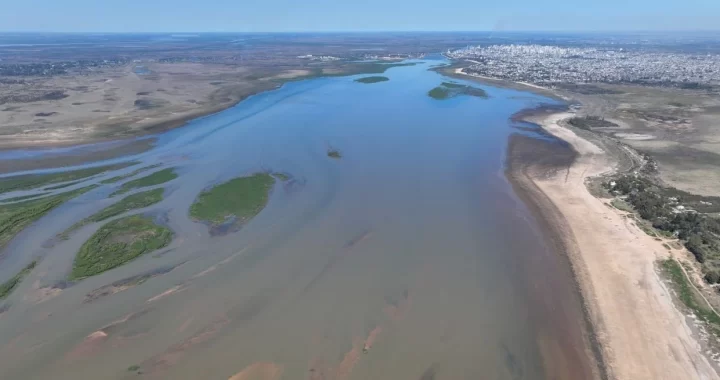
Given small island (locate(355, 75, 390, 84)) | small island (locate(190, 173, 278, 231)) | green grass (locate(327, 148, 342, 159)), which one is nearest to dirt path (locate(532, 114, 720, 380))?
green grass (locate(327, 148, 342, 159))

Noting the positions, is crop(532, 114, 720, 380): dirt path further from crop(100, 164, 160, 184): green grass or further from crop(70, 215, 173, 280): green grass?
crop(100, 164, 160, 184): green grass

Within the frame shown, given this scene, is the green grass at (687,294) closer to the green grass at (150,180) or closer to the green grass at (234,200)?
the green grass at (234,200)

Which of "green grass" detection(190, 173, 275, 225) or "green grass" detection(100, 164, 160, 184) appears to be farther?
"green grass" detection(100, 164, 160, 184)

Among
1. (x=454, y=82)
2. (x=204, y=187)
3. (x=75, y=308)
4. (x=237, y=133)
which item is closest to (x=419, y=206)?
(x=204, y=187)

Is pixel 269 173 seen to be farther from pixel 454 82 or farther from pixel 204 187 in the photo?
pixel 454 82

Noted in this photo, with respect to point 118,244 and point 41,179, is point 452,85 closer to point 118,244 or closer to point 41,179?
point 41,179

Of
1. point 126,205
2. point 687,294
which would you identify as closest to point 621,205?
point 687,294

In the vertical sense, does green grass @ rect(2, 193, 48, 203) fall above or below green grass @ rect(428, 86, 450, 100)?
below
